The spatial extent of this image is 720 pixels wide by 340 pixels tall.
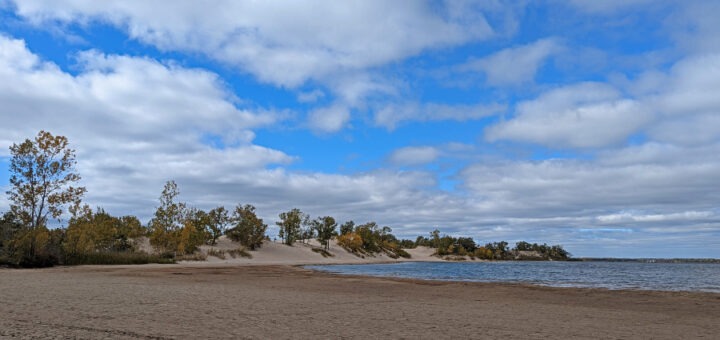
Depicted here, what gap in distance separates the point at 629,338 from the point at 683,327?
9.90 feet

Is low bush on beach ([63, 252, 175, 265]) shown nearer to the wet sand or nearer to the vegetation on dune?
the wet sand

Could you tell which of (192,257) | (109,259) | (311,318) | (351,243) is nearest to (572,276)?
(311,318)

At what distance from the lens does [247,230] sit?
77.0 metres

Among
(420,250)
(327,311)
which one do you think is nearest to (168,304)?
(327,311)

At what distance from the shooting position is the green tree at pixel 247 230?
76875 millimetres

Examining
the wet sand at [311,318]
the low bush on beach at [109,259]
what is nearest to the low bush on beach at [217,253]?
the low bush on beach at [109,259]

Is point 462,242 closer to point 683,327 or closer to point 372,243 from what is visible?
point 372,243

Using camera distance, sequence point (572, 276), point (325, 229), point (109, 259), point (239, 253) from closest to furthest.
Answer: point (109, 259)
point (572, 276)
point (239, 253)
point (325, 229)

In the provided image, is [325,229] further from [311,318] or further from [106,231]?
[311,318]

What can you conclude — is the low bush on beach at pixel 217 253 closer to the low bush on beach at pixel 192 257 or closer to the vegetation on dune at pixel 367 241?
the low bush on beach at pixel 192 257

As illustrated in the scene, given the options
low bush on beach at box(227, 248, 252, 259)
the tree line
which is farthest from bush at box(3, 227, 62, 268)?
low bush on beach at box(227, 248, 252, 259)

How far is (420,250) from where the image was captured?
6201 inches

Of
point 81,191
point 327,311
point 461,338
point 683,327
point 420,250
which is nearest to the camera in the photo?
point 461,338

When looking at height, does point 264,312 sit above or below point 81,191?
below
